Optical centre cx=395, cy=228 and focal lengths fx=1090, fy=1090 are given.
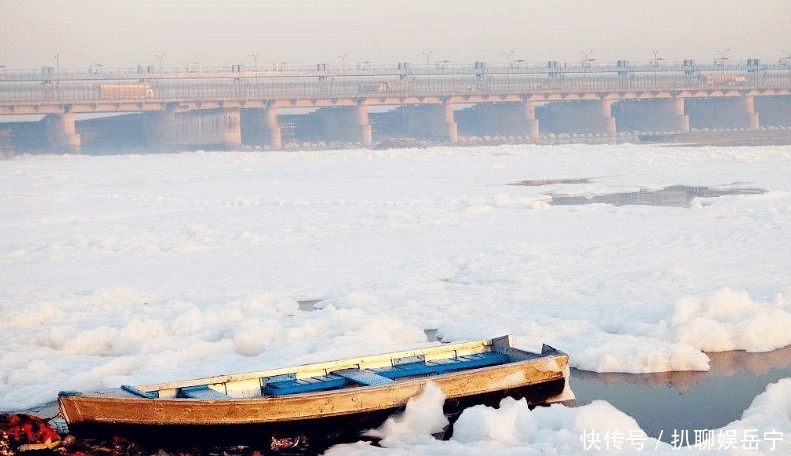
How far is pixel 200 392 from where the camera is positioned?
1114cm

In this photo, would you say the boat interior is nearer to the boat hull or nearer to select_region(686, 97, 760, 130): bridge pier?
the boat hull

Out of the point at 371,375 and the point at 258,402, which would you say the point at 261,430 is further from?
the point at 371,375

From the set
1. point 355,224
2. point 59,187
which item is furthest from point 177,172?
point 355,224

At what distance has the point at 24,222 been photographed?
32156 millimetres

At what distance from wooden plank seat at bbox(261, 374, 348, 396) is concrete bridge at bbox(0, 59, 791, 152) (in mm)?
93445

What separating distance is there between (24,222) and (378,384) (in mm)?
23640

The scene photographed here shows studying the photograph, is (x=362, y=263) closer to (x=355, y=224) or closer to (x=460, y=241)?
(x=460, y=241)

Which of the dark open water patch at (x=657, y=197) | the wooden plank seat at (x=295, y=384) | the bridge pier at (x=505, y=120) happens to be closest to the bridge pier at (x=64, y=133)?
the bridge pier at (x=505, y=120)

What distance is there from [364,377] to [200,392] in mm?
1750

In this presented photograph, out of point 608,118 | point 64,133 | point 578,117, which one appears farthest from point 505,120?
point 64,133

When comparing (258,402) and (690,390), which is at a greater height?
(258,402)

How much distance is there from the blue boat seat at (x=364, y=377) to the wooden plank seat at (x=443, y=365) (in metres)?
0.20

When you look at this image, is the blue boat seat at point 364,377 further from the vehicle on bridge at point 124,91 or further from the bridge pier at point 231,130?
the vehicle on bridge at point 124,91

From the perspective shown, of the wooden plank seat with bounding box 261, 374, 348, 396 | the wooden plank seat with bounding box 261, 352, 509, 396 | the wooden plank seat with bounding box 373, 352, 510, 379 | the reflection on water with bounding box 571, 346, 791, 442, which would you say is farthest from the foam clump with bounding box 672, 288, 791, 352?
the wooden plank seat with bounding box 261, 374, 348, 396
